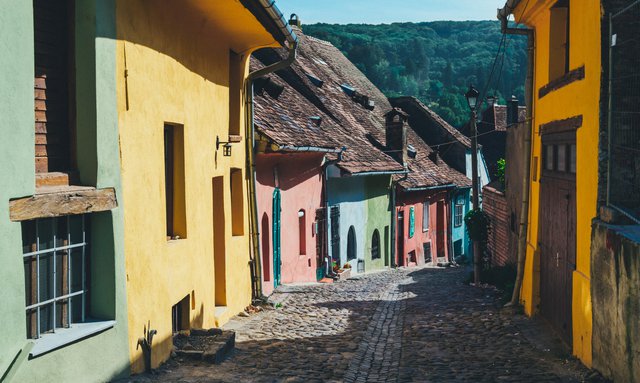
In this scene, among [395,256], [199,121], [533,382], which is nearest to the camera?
[533,382]

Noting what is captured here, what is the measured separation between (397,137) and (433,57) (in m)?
117

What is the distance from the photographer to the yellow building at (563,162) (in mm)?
8062

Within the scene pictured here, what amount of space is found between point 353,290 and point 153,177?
380 inches

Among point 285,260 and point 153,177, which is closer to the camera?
point 153,177

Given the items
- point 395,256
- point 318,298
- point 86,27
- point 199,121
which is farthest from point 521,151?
point 395,256

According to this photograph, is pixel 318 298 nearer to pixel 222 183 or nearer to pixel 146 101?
pixel 222 183

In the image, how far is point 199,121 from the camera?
10250 millimetres

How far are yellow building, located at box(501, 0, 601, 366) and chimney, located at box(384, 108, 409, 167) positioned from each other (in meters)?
15.7

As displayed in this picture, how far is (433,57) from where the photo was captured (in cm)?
14112

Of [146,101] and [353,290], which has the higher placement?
[146,101]

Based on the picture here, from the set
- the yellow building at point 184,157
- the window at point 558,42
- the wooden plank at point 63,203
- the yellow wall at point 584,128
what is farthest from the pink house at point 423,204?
the wooden plank at point 63,203

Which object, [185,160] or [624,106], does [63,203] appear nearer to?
[185,160]

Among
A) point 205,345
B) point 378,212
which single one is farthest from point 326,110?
point 205,345

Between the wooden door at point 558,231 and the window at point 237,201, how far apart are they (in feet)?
16.3
